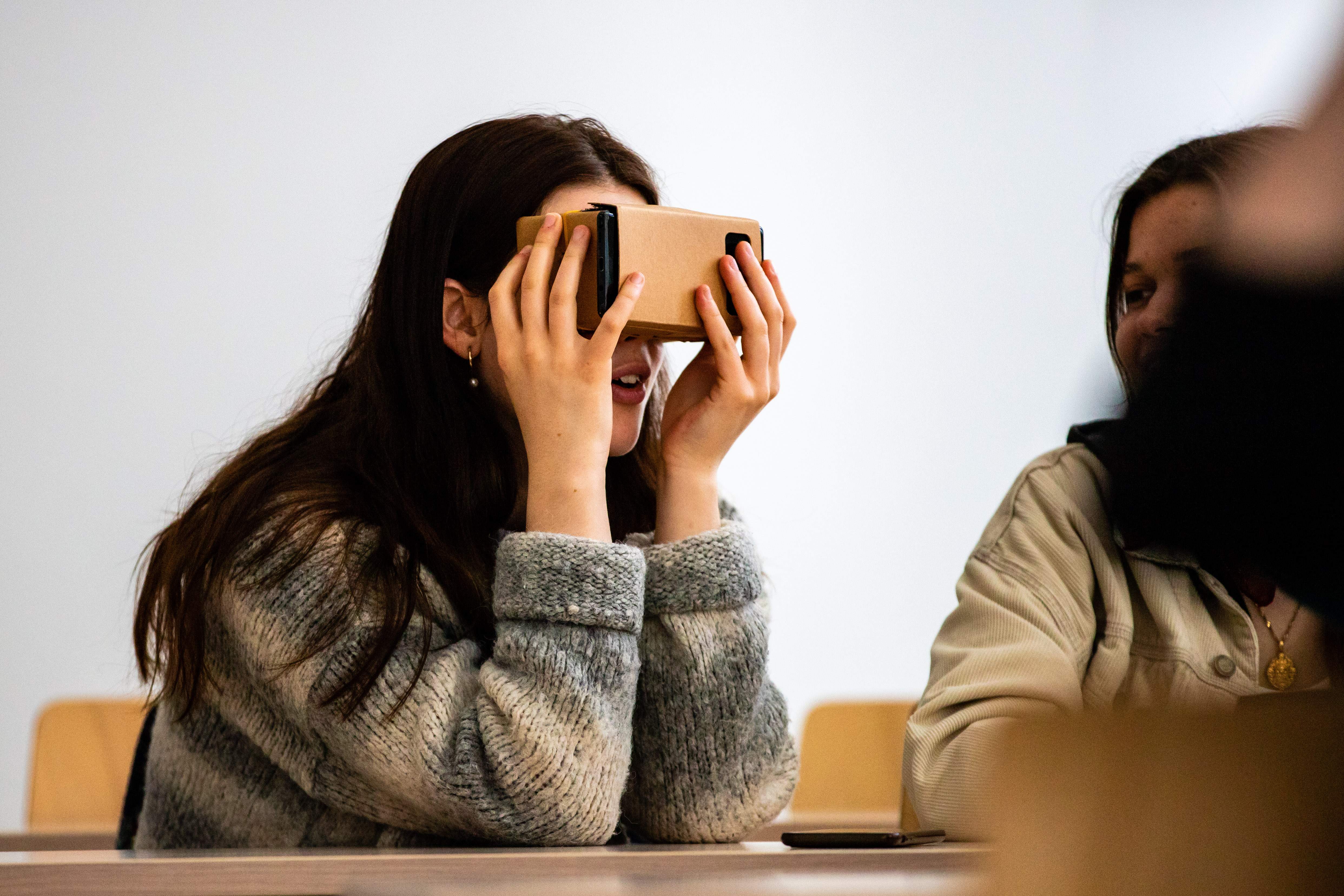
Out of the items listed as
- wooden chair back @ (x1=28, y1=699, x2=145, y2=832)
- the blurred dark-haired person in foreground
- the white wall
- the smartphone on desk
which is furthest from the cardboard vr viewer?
the white wall

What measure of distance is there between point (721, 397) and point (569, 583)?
265mm

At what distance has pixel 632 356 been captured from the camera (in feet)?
3.94

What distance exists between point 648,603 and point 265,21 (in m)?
2.13

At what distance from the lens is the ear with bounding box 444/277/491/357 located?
3.94ft

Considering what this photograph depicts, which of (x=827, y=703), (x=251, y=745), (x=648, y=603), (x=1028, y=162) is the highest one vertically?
(x=1028, y=162)

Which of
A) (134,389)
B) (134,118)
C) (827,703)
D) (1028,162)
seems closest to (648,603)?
(827,703)

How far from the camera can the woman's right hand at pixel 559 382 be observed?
1.04 metres

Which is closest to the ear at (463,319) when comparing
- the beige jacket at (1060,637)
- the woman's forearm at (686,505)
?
the woman's forearm at (686,505)

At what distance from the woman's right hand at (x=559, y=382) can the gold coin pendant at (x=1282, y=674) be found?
1.78 ft

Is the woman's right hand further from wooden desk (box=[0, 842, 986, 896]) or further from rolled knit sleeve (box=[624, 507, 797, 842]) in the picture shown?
wooden desk (box=[0, 842, 986, 896])

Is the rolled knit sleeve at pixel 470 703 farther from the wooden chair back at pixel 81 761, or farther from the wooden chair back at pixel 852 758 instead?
the wooden chair back at pixel 852 758

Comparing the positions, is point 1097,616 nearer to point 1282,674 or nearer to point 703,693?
point 1282,674

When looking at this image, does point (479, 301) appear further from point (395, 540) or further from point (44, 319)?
point (44, 319)

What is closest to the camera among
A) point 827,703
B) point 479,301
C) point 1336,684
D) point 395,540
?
point 1336,684
